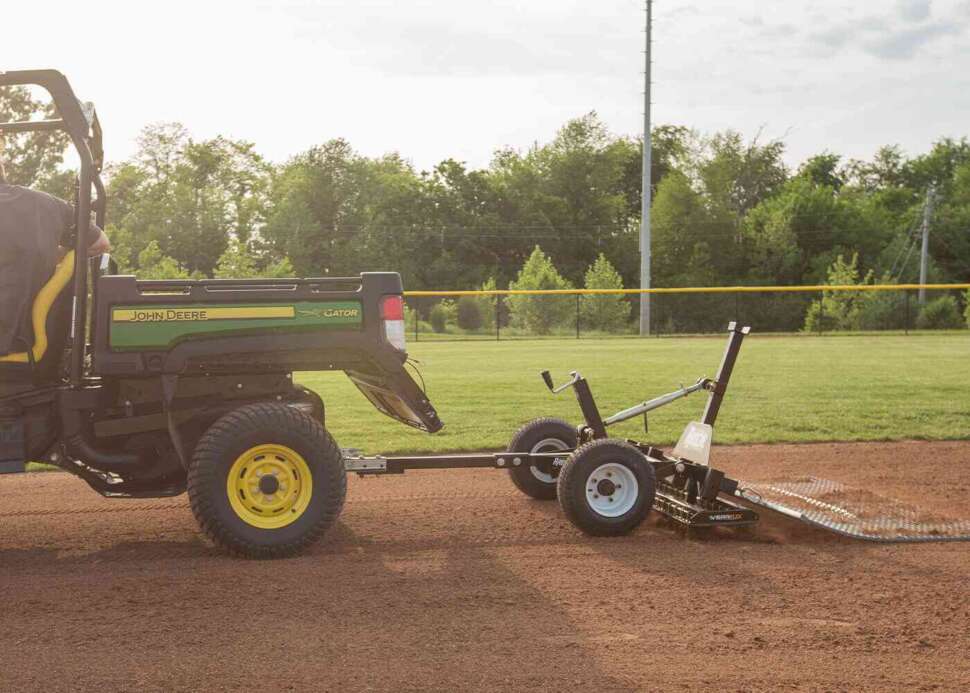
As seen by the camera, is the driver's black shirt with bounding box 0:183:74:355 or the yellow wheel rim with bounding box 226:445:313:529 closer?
the driver's black shirt with bounding box 0:183:74:355

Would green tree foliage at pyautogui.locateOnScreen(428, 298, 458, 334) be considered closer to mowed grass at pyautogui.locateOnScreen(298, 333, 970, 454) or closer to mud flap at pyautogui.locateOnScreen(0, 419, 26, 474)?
mowed grass at pyautogui.locateOnScreen(298, 333, 970, 454)

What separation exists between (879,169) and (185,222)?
51170 mm

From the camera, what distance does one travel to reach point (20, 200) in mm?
5652

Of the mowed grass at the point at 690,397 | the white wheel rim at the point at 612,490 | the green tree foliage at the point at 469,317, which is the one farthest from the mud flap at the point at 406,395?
the green tree foliage at the point at 469,317

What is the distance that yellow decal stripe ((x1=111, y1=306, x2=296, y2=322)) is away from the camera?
5.97 meters

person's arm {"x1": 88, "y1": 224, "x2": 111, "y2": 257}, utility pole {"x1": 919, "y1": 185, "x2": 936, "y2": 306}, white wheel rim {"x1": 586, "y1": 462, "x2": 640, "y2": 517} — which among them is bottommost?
white wheel rim {"x1": 586, "y1": 462, "x2": 640, "y2": 517}

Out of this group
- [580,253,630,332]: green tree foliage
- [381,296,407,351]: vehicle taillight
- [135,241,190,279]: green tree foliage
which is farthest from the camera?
[135,241,190,279]: green tree foliage

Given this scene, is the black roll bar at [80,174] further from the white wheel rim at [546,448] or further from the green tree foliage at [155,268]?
the green tree foliage at [155,268]

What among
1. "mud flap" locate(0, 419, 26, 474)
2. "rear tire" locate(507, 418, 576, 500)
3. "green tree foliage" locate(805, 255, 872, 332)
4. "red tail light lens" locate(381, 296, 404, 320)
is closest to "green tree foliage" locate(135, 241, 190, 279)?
"green tree foliage" locate(805, 255, 872, 332)

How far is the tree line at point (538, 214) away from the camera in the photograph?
65188mm

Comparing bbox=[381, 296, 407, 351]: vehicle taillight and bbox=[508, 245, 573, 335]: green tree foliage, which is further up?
bbox=[381, 296, 407, 351]: vehicle taillight

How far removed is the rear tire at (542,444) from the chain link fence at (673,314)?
2606cm

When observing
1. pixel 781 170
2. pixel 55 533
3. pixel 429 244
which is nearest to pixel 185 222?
pixel 429 244

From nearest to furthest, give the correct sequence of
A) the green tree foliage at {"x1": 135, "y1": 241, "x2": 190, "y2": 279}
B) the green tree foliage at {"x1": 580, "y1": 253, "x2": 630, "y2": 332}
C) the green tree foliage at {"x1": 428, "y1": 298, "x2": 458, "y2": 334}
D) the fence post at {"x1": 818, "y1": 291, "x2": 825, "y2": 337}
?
the green tree foliage at {"x1": 428, "y1": 298, "x2": 458, "y2": 334} < the green tree foliage at {"x1": 580, "y1": 253, "x2": 630, "y2": 332} < the green tree foliage at {"x1": 135, "y1": 241, "x2": 190, "y2": 279} < the fence post at {"x1": 818, "y1": 291, "x2": 825, "y2": 337}
